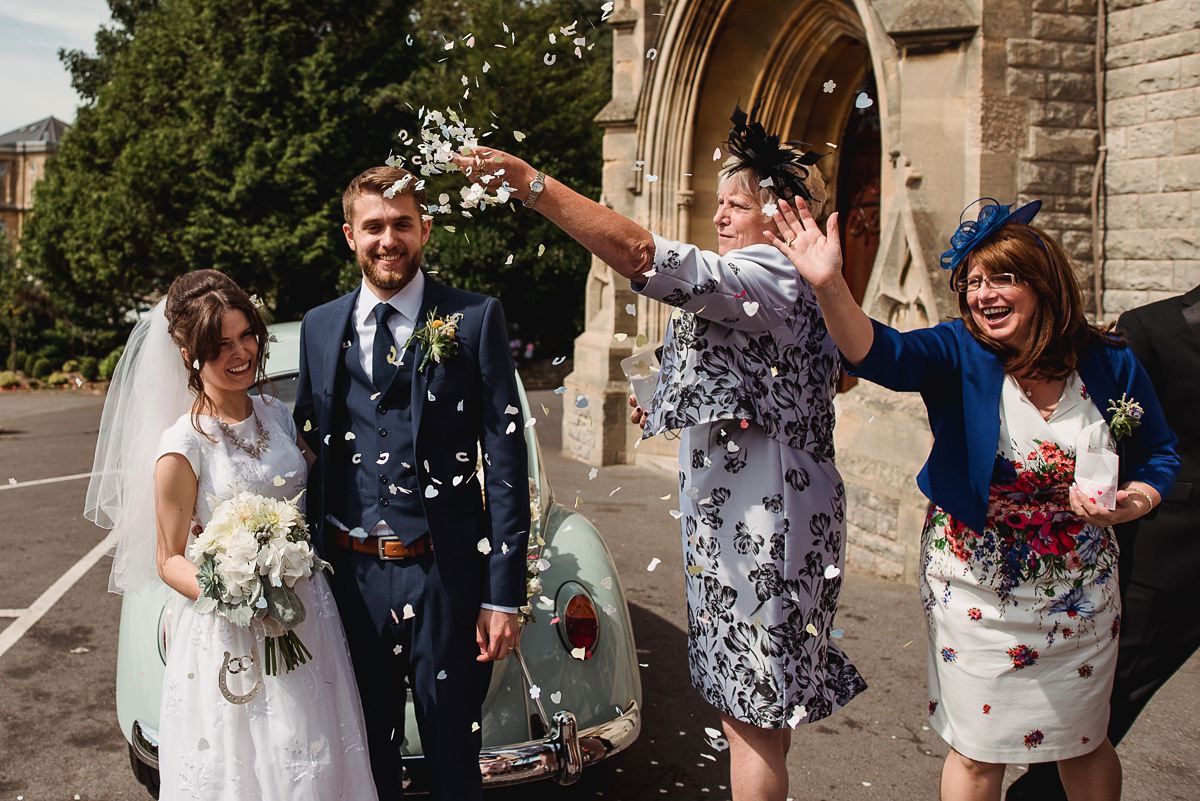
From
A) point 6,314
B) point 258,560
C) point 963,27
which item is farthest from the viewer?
point 6,314

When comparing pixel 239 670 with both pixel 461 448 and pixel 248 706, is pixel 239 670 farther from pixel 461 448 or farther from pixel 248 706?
pixel 461 448

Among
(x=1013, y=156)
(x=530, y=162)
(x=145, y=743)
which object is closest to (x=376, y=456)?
(x=145, y=743)

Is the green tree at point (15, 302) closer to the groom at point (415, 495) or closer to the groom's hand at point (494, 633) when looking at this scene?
the groom at point (415, 495)

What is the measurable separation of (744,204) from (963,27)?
15.5 feet

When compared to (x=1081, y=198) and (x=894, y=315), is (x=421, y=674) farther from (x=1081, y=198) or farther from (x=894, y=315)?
(x=1081, y=198)

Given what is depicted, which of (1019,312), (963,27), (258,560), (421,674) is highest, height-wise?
(963,27)

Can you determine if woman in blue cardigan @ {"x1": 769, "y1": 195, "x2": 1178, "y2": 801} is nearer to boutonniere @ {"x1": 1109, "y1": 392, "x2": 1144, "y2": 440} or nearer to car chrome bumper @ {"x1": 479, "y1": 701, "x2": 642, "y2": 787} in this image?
boutonniere @ {"x1": 1109, "y1": 392, "x2": 1144, "y2": 440}

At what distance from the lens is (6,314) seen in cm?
2700

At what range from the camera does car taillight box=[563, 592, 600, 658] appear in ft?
11.3

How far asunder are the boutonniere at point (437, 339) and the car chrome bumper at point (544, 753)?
1295 millimetres

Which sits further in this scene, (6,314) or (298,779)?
(6,314)

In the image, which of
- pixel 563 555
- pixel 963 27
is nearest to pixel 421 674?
pixel 563 555

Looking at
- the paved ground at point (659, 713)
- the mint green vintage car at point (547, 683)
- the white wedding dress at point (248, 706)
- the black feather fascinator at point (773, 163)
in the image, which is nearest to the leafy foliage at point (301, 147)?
the paved ground at point (659, 713)

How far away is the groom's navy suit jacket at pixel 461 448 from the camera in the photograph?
2678 millimetres
